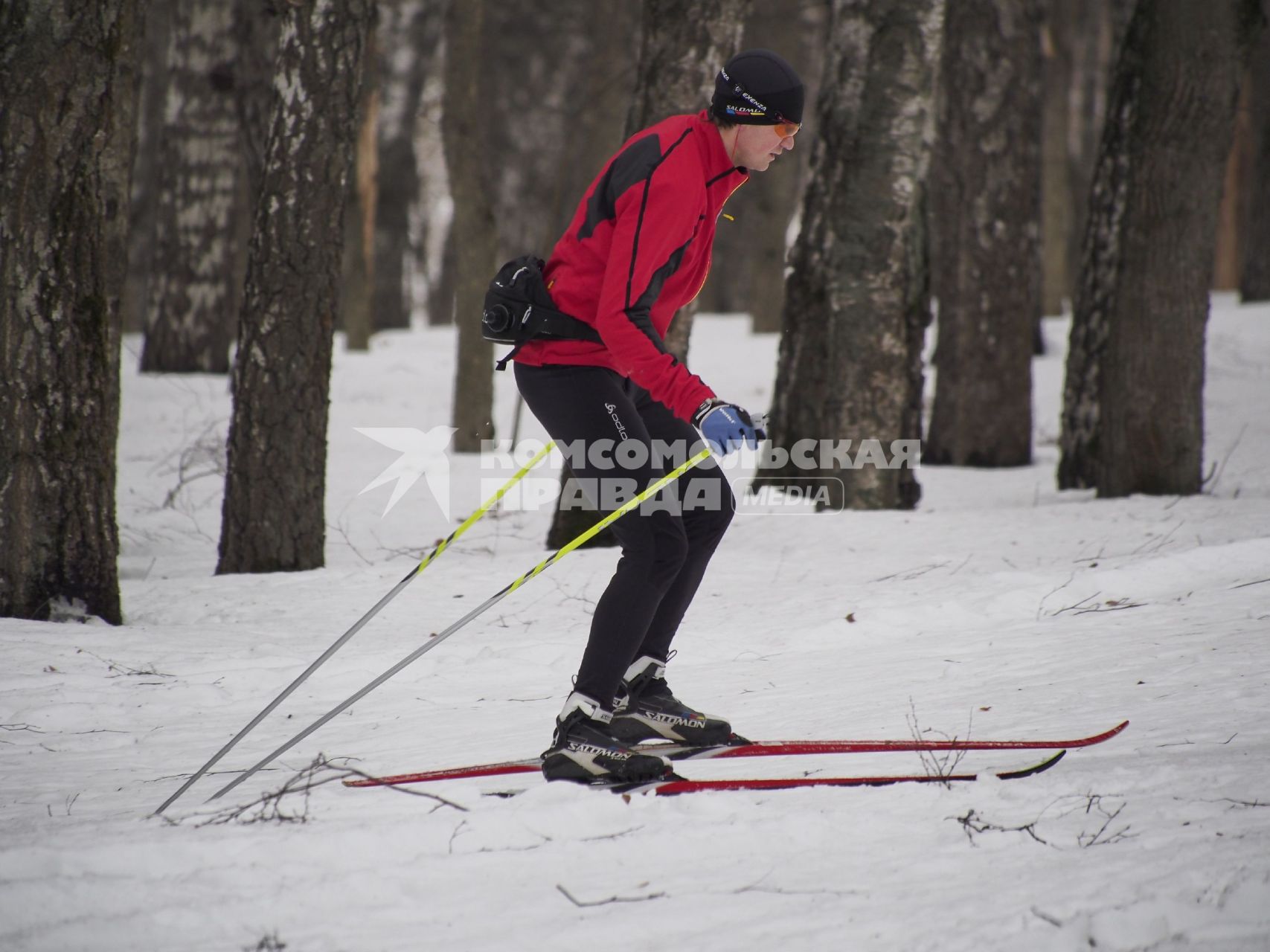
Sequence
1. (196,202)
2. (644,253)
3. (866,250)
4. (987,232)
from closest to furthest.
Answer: (644,253) < (866,250) < (987,232) < (196,202)

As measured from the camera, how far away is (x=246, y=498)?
6207 mm

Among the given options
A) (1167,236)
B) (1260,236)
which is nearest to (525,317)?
(1167,236)

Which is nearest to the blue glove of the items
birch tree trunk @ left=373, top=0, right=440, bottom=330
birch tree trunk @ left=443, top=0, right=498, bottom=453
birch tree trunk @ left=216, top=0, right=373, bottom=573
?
birch tree trunk @ left=216, top=0, right=373, bottom=573

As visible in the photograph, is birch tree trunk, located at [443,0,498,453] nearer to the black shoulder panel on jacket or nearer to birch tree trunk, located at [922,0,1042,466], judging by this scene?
birch tree trunk, located at [922,0,1042,466]

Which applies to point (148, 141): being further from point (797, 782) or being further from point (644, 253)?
point (797, 782)

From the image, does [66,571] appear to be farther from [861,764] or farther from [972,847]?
[972,847]

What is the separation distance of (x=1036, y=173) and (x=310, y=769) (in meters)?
9.32

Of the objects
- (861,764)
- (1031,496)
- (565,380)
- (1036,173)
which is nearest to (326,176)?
(565,380)

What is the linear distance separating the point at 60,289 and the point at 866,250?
15.5 feet

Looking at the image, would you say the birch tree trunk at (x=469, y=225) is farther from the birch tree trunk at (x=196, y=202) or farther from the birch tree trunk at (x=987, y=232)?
the birch tree trunk at (x=987, y=232)

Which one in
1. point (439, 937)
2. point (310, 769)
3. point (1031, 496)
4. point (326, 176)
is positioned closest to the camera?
point (439, 937)

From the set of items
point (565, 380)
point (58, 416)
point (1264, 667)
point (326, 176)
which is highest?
point (326, 176)

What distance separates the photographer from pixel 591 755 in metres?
3.34

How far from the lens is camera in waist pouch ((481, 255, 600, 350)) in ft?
11.2
